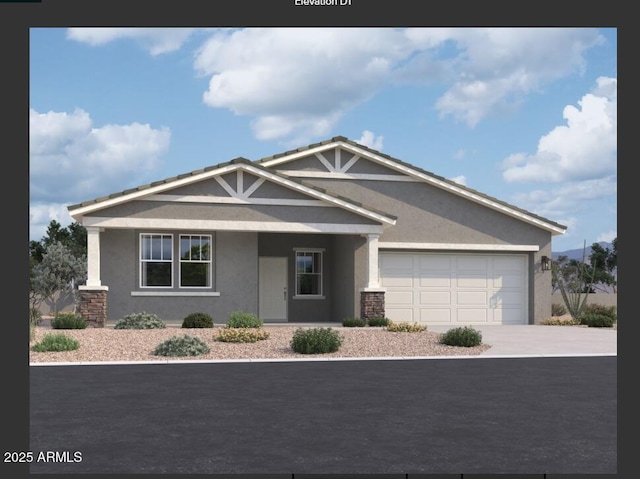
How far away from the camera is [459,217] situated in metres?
27.4

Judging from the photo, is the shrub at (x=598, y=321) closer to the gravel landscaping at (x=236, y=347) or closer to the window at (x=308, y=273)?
the gravel landscaping at (x=236, y=347)

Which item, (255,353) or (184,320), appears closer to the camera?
(255,353)

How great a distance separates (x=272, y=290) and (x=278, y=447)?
19118mm

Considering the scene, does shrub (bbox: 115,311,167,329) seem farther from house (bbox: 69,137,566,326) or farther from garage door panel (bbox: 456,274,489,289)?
garage door panel (bbox: 456,274,489,289)

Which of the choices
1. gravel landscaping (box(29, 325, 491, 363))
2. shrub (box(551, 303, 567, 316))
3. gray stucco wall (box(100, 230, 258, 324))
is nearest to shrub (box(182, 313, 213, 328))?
gravel landscaping (box(29, 325, 491, 363))

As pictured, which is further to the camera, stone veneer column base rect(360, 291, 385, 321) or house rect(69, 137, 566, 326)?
stone veneer column base rect(360, 291, 385, 321)

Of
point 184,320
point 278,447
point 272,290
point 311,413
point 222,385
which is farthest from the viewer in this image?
point 272,290

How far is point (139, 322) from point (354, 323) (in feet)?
20.7

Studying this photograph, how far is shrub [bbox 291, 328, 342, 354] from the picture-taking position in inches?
663

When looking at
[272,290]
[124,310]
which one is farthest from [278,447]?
[272,290]

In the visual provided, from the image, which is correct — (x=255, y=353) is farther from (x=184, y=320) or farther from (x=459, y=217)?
(x=459, y=217)

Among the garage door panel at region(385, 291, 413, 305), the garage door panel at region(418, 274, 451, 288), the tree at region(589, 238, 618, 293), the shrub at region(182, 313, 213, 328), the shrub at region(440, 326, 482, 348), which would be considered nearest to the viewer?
the shrub at region(440, 326, 482, 348)

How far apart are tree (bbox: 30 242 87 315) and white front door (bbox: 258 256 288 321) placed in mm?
13136

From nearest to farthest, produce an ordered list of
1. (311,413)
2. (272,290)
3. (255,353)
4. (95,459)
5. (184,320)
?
1. (95,459)
2. (311,413)
3. (255,353)
4. (184,320)
5. (272,290)
